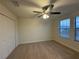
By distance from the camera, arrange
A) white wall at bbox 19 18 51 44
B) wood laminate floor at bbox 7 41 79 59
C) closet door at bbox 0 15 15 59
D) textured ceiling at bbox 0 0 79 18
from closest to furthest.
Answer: textured ceiling at bbox 0 0 79 18 < closet door at bbox 0 15 15 59 < wood laminate floor at bbox 7 41 79 59 < white wall at bbox 19 18 51 44

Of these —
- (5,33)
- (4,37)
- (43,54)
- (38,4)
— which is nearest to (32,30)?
(43,54)

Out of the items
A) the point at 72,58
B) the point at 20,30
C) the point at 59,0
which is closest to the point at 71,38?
the point at 72,58

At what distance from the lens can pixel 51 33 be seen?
7.90 m

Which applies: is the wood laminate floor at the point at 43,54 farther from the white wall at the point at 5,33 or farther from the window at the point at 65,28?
the window at the point at 65,28

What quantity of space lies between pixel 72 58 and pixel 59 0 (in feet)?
7.82

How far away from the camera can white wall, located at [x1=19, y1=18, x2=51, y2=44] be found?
6816 mm

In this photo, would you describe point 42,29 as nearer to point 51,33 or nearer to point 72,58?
point 51,33

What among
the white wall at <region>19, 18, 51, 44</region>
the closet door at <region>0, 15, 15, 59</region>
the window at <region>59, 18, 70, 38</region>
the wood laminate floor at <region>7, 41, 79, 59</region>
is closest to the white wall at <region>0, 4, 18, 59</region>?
the closet door at <region>0, 15, 15, 59</region>

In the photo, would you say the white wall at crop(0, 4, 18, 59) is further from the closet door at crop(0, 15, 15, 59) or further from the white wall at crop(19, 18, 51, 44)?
the white wall at crop(19, 18, 51, 44)

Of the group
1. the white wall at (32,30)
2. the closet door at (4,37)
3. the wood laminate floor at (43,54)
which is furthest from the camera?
the white wall at (32,30)

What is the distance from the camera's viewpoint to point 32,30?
7113mm

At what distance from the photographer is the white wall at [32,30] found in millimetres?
6816

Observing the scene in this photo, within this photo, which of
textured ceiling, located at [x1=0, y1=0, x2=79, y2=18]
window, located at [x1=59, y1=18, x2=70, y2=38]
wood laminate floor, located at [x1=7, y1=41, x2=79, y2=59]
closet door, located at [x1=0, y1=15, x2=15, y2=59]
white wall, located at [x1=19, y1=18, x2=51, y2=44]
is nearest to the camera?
textured ceiling, located at [x1=0, y1=0, x2=79, y2=18]

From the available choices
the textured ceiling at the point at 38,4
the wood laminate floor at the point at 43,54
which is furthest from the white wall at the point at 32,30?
the textured ceiling at the point at 38,4
